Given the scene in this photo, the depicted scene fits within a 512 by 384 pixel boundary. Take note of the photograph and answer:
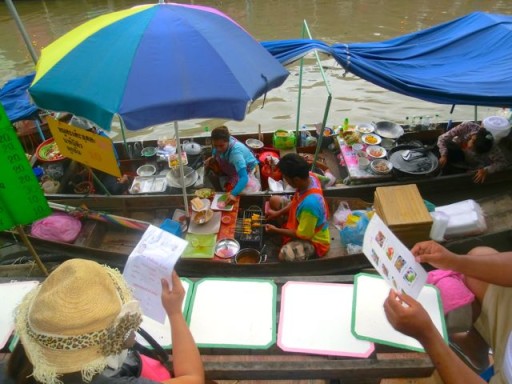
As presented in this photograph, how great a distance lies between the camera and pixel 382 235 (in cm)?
194

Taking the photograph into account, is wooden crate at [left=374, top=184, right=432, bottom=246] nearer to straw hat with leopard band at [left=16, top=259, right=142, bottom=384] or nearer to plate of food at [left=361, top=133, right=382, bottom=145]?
plate of food at [left=361, top=133, right=382, bottom=145]

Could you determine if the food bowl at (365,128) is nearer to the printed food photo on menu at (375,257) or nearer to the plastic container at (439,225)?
the plastic container at (439,225)

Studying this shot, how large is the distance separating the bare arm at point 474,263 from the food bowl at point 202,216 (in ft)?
8.09

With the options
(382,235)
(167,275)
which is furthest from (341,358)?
(167,275)

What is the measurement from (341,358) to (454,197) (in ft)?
13.3

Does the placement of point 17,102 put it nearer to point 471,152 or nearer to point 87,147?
point 87,147

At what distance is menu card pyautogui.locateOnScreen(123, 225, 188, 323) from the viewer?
1.89m

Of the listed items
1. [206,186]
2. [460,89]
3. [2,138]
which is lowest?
[206,186]

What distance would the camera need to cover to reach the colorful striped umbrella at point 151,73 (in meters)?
2.68

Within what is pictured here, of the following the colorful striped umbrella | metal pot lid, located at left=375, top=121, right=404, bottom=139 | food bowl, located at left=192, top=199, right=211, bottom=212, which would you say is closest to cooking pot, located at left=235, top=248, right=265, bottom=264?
food bowl, located at left=192, top=199, right=211, bottom=212

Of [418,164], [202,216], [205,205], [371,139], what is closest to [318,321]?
[202,216]

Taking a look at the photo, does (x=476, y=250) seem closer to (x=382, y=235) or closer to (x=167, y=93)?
(x=382, y=235)

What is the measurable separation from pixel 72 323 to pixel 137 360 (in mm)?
529

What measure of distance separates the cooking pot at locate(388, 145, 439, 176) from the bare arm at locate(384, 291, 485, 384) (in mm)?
3583
